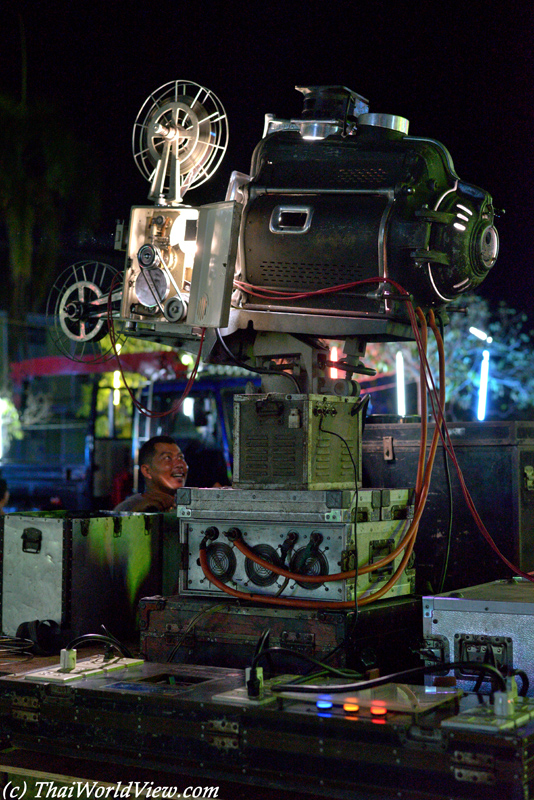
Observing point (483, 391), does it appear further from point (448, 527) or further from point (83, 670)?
point (83, 670)

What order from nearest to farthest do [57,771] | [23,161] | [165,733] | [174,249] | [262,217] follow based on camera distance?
1. [165,733]
2. [57,771]
3. [262,217]
4. [174,249]
5. [23,161]

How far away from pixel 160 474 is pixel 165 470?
0.16ft

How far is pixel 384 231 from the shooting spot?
387 cm

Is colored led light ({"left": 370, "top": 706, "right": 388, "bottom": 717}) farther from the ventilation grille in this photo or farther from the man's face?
the man's face

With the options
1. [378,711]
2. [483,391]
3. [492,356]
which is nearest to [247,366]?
[378,711]

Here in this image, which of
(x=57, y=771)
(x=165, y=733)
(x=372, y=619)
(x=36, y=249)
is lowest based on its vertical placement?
(x=57, y=771)

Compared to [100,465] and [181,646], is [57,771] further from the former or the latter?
[100,465]

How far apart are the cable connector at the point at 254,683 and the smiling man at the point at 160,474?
11.7 ft

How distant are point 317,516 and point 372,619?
0.50 m

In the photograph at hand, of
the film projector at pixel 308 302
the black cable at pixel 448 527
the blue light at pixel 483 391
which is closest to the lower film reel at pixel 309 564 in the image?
the film projector at pixel 308 302

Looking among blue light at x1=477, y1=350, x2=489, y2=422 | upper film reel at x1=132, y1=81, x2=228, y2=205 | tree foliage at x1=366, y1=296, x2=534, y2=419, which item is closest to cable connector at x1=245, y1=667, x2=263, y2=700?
upper film reel at x1=132, y1=81, x2=228, y2=205

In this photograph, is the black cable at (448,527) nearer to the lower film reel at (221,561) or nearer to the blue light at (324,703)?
the lower film reel at (221,561)

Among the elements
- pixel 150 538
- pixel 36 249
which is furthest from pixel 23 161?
pixel 150 538

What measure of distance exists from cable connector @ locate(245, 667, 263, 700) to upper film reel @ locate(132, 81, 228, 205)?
8.69ft
